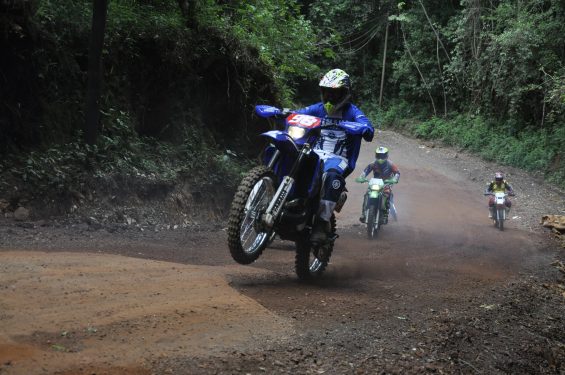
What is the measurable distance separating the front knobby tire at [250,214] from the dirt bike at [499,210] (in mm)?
10459

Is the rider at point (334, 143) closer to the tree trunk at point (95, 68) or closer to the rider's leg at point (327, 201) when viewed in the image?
the rider's leg at point (327, 201)

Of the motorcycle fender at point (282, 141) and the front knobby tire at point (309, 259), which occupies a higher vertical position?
the motorcycle fender at point (282, 141)

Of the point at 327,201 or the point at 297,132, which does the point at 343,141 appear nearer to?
the point at 327,201

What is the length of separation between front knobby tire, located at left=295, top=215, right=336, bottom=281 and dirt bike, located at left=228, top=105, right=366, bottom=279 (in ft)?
0.04

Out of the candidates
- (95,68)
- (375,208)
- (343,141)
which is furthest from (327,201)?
(375,208)

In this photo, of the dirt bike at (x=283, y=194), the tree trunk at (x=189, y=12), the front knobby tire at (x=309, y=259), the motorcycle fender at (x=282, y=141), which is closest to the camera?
the dirt bike at (x=283, y=194)

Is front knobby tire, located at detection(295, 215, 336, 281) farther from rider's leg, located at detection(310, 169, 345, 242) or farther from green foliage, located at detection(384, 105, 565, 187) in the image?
green foliage, located at detection(384, 105, 565, 187)

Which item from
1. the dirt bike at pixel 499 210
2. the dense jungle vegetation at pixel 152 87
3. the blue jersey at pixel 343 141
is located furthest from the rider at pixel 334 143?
the dirt bike at pixel 499 210

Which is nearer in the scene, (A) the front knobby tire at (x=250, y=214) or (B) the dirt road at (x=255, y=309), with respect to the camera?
(B) the dirt road at (x=255, y=309)

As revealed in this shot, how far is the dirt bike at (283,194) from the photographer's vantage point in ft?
20.6

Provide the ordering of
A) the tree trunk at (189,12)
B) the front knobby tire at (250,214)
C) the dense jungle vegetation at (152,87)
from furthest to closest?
the tree trunk at (189,12) < the dense jungle vegetation at (152,87) < the front knobby tire at (250,214)

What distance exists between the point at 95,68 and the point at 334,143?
4083mm

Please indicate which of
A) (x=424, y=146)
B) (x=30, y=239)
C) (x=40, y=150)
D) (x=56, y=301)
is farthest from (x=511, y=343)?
(x=424, y=146)

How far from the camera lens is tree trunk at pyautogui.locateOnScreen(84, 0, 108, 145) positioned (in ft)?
30.5
